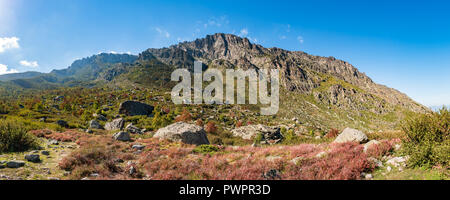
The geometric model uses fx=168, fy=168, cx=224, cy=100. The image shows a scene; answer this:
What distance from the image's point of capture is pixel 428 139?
25.0 ft

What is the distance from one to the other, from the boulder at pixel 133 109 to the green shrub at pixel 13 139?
33.6 m

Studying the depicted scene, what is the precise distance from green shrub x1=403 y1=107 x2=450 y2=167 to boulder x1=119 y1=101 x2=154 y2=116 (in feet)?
151

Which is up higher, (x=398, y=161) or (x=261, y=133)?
(x=398, y=161)

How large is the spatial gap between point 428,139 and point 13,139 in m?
20.8

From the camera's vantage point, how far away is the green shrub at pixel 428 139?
6129 mm

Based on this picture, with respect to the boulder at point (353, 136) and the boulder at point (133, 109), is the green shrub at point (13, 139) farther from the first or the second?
the boulder at point (133, 109)

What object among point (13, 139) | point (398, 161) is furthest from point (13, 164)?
point (398, 161)

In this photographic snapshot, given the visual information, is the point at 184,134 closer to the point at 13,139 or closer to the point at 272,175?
the point at 13,139

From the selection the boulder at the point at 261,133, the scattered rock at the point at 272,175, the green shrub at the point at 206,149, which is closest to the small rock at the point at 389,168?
the scattered rock at the point at 272,175

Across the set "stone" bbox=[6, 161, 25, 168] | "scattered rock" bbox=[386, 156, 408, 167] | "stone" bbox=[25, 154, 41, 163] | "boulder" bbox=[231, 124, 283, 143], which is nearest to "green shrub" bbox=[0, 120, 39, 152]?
"stone" bbox=[25, 154, 41, 163]

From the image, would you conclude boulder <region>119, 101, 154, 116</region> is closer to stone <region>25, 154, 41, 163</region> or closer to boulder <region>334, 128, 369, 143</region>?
stone <region>25, 154, 41, 163</region>
